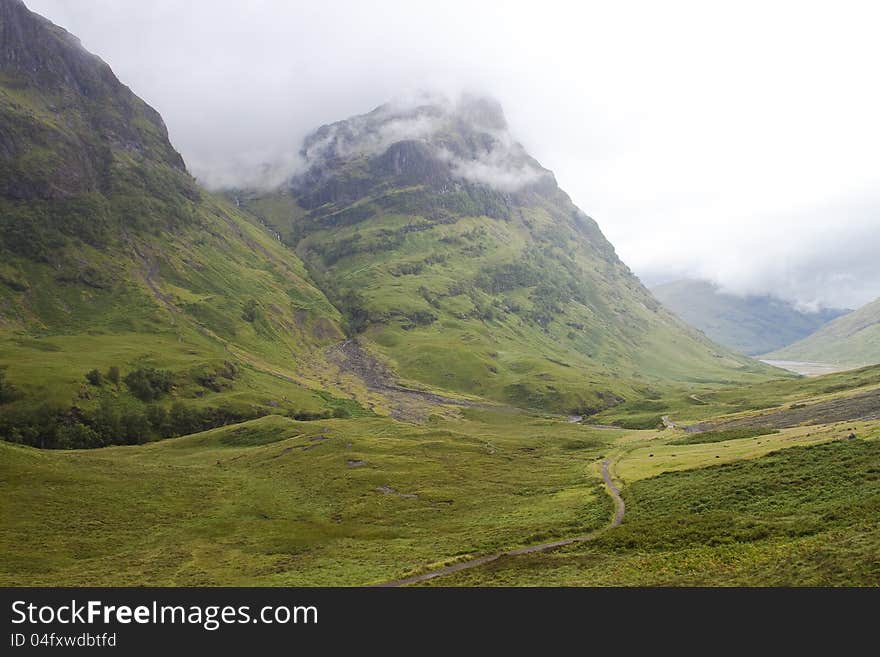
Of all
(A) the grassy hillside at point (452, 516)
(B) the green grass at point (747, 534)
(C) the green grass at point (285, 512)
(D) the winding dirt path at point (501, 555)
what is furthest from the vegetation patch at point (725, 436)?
(D) the winding dirt path at point (501, 555)

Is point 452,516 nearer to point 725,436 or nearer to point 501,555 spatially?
point 501,555

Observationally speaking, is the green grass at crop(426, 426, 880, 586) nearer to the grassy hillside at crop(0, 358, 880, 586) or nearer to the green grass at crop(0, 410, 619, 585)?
the grassy hillside at crop(0, 358, 880, 586)

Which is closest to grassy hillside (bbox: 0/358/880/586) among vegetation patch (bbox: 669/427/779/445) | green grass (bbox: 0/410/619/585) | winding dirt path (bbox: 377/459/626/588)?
green grass (bbox: 0/410/619/585)

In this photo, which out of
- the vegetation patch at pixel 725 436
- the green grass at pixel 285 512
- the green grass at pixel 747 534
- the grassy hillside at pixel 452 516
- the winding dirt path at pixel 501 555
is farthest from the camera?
the vegetation patch at pixel 725 436

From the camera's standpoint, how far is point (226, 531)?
81.8 meters

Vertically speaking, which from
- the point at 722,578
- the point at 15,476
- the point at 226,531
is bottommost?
the point at 722,578

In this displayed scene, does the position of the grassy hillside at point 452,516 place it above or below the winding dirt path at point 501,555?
above

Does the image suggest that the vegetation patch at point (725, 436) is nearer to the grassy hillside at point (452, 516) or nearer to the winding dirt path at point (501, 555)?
the grassy hillside at point (452, 516)

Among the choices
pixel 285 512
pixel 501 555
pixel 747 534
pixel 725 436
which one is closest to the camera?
pixel 747 534

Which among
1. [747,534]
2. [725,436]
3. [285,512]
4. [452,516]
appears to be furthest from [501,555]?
[725,436]

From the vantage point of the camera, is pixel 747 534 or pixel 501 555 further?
pixel 501 555
